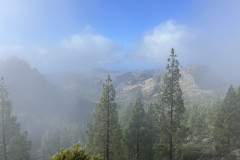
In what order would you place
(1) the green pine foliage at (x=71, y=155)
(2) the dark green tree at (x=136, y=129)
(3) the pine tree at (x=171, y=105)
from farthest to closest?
(2) the dark green tree at (x=136, y=129) < (3) the pine tree at (x=171, y=105) < (1) the green pine foliage at (x=71, y=155)

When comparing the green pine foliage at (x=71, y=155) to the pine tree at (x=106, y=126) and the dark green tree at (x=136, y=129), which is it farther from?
the dark green tree at (x=136, y=129)

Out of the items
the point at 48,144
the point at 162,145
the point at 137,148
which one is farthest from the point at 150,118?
the point at 48,144

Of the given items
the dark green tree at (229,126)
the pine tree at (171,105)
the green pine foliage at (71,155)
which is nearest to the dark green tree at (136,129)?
the pine tree at (171,105)

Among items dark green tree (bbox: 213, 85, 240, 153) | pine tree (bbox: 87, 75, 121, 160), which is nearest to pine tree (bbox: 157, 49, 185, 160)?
pine tree (bbox: 87, 75, 121, 160)

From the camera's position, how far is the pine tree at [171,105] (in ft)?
77.8

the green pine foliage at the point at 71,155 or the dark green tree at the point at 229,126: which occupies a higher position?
the green pine foliage at the point at 71,155

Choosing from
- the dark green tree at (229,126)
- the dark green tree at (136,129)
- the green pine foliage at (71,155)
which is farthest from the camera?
the dark green tree at (229,126)

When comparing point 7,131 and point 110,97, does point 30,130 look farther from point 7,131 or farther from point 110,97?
point 110,97

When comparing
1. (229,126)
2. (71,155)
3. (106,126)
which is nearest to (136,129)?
(106,126)

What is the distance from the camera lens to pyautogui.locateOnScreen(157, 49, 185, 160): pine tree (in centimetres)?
2370

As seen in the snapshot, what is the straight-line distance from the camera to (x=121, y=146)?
115 feet

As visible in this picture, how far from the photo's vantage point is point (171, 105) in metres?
24.2

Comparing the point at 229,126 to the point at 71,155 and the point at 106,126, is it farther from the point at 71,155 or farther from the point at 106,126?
the point at 71,155

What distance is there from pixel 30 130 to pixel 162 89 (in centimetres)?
16850
